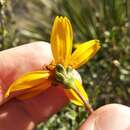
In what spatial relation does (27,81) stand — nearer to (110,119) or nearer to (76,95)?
(76,95)

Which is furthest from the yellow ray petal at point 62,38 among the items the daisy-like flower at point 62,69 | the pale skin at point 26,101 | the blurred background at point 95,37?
the blurred background at point 95,37

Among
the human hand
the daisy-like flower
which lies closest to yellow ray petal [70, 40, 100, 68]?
the daisy-like flower

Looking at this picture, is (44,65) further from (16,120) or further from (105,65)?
(105,65)

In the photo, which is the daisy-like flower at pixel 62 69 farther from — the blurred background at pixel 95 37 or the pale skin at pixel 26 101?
the blurred background at pixel 95 37

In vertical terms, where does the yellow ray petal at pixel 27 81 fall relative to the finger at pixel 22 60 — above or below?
above

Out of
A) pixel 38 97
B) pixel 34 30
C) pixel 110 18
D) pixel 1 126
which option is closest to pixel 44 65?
pixel 38 97

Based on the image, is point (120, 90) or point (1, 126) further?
point (120, 90)

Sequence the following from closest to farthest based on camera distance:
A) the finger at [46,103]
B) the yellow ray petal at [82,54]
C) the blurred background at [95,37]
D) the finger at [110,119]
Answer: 1. the finger at [110,119]
2. the yellow ray petal at [82,54]
3. the finger at [46,103]
4. the blurred background at [95,37]
